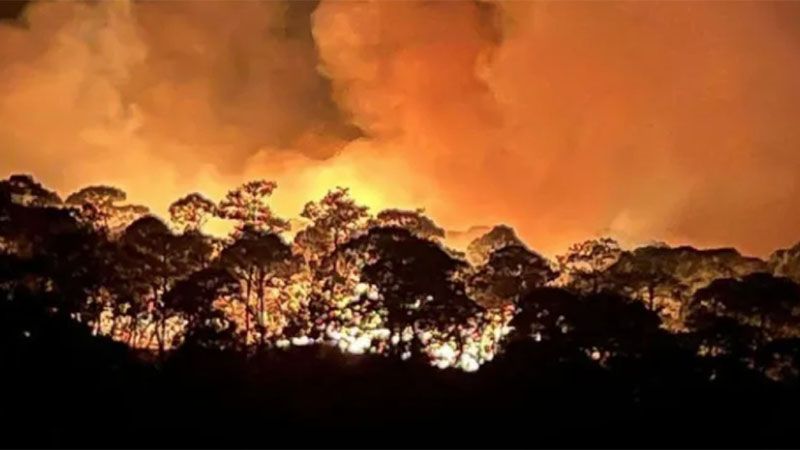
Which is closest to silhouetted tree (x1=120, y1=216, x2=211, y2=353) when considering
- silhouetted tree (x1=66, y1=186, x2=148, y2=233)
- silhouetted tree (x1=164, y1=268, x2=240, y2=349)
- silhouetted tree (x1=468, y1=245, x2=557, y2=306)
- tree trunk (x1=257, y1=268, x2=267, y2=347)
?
tree trunk (x1=257, y1=268, x2=267, y2=347)

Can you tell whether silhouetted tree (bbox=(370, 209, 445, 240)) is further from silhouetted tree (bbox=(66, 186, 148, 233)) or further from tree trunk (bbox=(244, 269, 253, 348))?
silhouetted tree (bbox=(66, 186, 148, 233))

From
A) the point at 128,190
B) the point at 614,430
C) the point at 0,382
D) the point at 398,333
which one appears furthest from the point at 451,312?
the point at 128,190

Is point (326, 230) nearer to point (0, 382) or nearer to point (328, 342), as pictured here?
point (328, 342)

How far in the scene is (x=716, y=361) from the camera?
38.8 m

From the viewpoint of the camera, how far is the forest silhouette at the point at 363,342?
35.5 meters

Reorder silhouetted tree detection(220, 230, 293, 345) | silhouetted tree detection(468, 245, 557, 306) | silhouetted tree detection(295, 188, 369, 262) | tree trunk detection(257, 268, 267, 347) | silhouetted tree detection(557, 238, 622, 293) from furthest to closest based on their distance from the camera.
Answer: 1. silhouetted tree detection(295, 188, 369, 262)
2. silhouetted tree detection(557, 238, 622, 293)
3. silhouetted tree detection(468, 245, 557, 306)
4. silhouetted tree detection(220, 230, 293, 345)
5. tree trunk detection(257, 268, 267, 347)

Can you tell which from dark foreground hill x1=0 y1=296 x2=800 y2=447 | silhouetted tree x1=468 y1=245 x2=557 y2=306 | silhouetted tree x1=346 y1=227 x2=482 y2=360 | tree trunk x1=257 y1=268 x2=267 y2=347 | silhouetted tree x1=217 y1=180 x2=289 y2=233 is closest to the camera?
dark foreground hill x1=0 y1=296 x2=800 y2=447

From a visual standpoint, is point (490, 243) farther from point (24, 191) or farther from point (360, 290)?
point (24, 191)

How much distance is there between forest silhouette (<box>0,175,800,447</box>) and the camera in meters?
35.5

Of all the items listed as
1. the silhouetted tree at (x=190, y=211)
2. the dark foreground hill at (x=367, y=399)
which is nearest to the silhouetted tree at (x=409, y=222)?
the silhouetted tree at (x=190, y=211)

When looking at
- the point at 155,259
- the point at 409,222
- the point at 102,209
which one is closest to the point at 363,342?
the point at 155,259

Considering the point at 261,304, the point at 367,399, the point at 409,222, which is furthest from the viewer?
the point at 409,222

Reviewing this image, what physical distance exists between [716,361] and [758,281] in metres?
4.63

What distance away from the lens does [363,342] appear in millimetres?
42094
